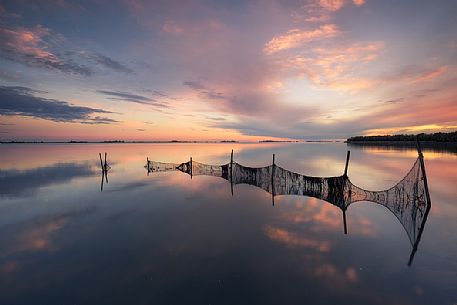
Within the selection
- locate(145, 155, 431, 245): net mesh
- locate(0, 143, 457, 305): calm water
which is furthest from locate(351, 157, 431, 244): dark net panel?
locate(0, 143, 457, 305): calm water

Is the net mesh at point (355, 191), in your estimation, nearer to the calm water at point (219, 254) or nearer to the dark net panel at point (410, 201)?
the dark net panel at point (410, 201)

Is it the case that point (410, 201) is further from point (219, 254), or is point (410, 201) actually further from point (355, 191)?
point (219, 254)

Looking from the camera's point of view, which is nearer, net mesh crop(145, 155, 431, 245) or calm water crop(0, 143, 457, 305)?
calm water crop(0, 143, 457, 305)

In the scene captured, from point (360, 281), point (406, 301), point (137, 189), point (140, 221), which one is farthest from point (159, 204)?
point (406, 301)

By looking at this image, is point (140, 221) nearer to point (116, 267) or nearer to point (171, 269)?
point (116, 267)

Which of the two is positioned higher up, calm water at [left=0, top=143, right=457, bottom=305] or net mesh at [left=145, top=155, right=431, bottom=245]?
net mesh at [left=145, top=155, right=431, bottom=245]

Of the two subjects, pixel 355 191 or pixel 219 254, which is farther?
pixel 355 191

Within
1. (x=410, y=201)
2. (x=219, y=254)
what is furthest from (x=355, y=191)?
(x=219, y=254)

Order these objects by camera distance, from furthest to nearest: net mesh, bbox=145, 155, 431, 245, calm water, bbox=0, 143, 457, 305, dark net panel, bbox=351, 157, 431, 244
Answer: net mesh, bbox=145, 155, 431, 245
dark net panel, bbox=351, 157, 431, 244
calm water, bbox=0, 143, 457, 305

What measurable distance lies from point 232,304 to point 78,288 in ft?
18.4

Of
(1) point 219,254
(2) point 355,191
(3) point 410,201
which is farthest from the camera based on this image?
(2) point 355,191

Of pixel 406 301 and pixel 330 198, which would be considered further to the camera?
pixel 330 198

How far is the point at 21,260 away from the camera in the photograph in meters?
10.6

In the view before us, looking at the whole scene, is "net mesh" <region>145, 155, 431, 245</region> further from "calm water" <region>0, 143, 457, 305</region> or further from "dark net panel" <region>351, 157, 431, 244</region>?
"calm water" <region>0, 143, 457, 305</region>
